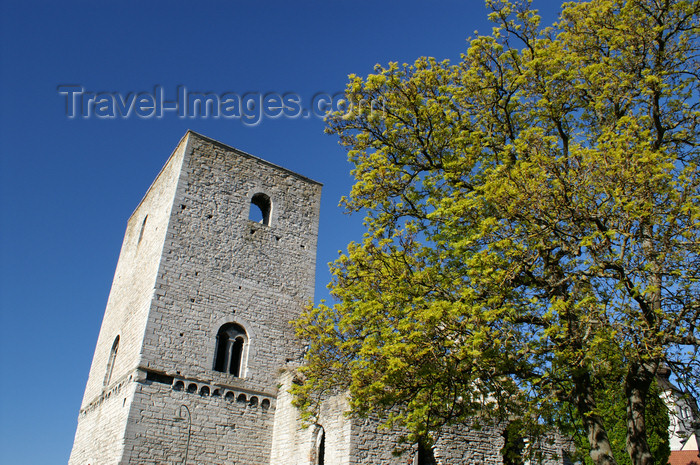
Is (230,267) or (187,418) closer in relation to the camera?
(187,418)

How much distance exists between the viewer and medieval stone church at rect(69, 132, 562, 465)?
42.4ft

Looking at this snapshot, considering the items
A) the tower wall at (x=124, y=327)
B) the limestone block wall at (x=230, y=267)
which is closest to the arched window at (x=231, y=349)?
the limestone block wall at (x=230, y=267)

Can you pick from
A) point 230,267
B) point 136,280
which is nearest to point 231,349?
point 230,267

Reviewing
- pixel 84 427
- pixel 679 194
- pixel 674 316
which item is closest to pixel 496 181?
pixel 679 194

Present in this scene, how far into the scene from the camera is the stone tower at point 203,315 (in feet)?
45.2

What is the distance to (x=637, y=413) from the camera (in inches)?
319

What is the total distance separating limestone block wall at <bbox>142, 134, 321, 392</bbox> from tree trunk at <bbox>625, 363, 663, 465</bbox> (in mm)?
10215

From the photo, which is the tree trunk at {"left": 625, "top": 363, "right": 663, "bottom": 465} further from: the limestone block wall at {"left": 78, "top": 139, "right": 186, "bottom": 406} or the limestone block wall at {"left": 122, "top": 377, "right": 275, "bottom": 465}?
the limestone block wall at {"left": 78, "top": 139, "right": 186, "bottom": 406}

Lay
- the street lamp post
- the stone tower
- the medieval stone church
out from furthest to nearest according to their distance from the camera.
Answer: the stone tower → the street lamp post → the medieval stone church

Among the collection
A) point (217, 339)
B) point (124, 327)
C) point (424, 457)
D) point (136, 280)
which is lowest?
point (424, 457)

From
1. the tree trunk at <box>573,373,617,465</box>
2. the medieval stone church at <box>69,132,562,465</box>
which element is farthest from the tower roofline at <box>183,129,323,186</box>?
the tree trunk at <box>573,373,617,465</box>

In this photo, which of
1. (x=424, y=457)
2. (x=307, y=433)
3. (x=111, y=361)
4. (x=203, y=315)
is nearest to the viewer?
(x=424, y=457)

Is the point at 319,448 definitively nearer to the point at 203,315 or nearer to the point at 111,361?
the point at 203,315

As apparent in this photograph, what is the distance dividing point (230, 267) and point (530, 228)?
10.6 meters
